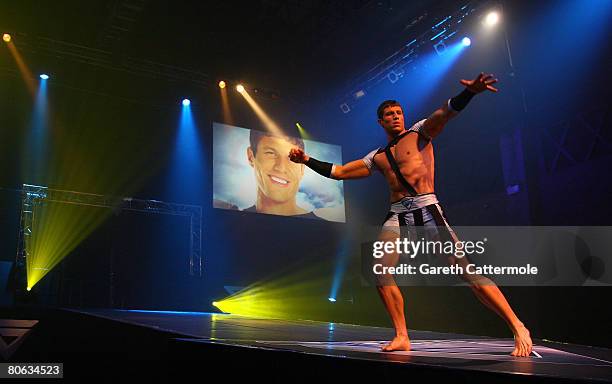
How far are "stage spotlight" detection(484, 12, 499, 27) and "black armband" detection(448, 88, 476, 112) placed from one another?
23.3 ft

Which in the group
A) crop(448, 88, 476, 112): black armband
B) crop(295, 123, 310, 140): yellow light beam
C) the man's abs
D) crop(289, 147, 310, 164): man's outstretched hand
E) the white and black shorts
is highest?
crop(295, 123, 310, 140): yellow light beam

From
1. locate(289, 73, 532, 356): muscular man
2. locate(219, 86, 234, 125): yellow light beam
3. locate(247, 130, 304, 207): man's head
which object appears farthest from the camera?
locate(219, 86, 234, 125): yellow light beam

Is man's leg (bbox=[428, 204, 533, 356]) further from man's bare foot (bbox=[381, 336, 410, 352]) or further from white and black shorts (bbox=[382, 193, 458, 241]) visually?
man's bare foot (bbox=[381, 336, 410, 352])

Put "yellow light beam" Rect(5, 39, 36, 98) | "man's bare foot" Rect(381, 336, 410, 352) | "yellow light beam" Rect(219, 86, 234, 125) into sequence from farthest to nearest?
"yellow light beam" Rect(219, 86, 234, 125) < "yellow light beam" Rect(5, 39, 36, 98) < "man's bare foot" Rect(381, 336, 410, 352)

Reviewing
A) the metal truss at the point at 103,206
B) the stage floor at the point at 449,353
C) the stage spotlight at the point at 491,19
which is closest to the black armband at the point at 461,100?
the stage floor at the point at 449,353

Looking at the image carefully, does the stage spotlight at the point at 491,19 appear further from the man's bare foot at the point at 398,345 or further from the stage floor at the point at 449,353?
the man's bare foot at the point at 398,345

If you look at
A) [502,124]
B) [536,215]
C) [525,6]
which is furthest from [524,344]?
[502,124]

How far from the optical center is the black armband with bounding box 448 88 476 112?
3.29 meters

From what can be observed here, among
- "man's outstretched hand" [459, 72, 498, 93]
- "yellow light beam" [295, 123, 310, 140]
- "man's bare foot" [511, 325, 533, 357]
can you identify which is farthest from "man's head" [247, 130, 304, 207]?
"man's bare foot" [511, 325, 533, 357]

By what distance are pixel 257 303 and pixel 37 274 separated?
4.52 m

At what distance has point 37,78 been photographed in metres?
10.6

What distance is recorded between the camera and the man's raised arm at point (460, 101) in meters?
3.25

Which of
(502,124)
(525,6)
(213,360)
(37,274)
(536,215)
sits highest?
(525,6)

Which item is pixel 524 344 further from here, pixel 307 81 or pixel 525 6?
pixel 307 81
